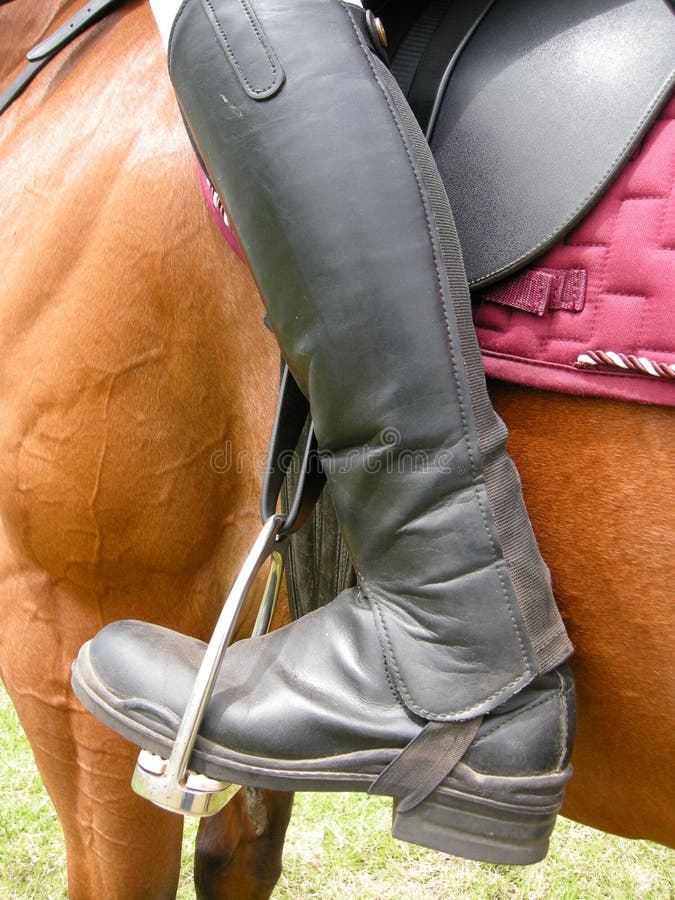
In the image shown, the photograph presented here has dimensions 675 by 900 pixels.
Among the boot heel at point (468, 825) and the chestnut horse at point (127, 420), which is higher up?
the chestnut horse at point (127, 420)

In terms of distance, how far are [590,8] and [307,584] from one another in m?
0.88

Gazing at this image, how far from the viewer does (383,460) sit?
92 centimetres

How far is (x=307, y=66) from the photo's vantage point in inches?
35.1

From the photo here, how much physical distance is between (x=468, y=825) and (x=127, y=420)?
0.71 meters

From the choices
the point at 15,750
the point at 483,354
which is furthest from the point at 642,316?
the point at 15,750

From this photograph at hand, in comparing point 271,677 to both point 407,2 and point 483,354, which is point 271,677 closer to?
point 483,354

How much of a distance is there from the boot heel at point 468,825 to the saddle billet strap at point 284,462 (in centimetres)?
39

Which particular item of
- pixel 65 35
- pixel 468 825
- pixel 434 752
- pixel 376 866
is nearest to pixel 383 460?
pixel 434 752

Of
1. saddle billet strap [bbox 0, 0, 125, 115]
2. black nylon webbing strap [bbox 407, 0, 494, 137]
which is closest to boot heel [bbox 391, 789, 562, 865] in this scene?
black nylon webbing strap [bbox 407, 0, 494, 137]

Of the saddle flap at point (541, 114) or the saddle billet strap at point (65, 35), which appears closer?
the saddle flap at point (541, 114)

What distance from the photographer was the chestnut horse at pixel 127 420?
1040 millimetres
